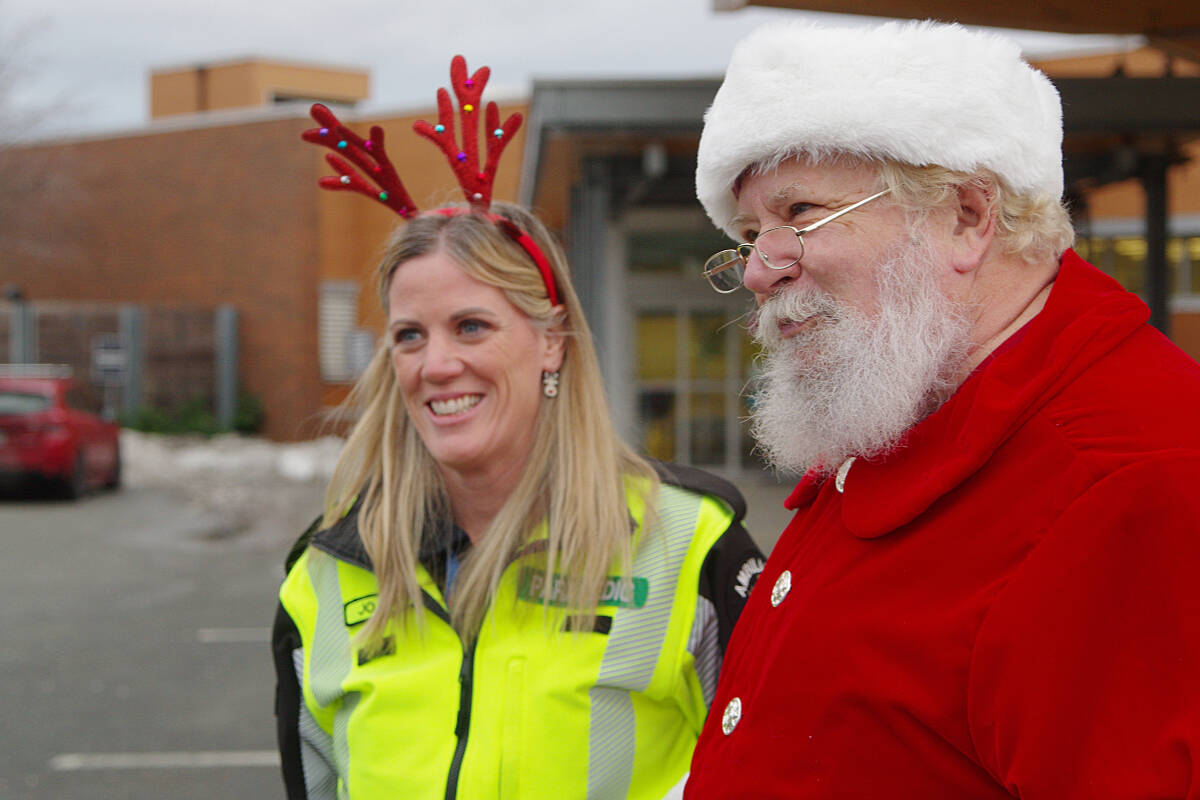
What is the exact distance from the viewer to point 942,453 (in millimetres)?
1188

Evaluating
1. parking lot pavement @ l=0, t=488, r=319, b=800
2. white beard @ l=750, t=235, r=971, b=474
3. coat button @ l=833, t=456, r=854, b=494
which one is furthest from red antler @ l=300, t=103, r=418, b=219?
parking lot pavement @ l=0, t=488, r=319, b=800

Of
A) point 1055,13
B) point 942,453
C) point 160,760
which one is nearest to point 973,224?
point 942,453

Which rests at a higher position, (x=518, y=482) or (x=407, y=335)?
(x=407, y=335)

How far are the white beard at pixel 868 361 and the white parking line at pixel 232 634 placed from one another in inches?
249

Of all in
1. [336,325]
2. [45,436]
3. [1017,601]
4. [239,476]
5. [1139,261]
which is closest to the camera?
[1017,601]

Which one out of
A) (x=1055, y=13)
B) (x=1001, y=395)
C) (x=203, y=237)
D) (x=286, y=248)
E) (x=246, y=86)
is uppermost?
(x=246, y=86)

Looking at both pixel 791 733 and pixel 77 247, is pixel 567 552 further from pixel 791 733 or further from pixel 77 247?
pixel 77 247

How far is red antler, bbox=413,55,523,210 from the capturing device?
222 cm

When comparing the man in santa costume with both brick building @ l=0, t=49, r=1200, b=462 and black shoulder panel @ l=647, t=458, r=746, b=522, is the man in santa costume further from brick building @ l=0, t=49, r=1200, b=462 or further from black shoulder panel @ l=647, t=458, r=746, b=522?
brick building @ l=0, t=49, r=1200, b=462

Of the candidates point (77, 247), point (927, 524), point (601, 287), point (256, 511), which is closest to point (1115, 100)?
point (601, 287)

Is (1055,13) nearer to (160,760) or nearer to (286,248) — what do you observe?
(160,760)

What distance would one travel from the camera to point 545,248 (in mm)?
2381

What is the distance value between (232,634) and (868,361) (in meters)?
6.87

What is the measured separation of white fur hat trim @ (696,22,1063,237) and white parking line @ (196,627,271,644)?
21.2ft
